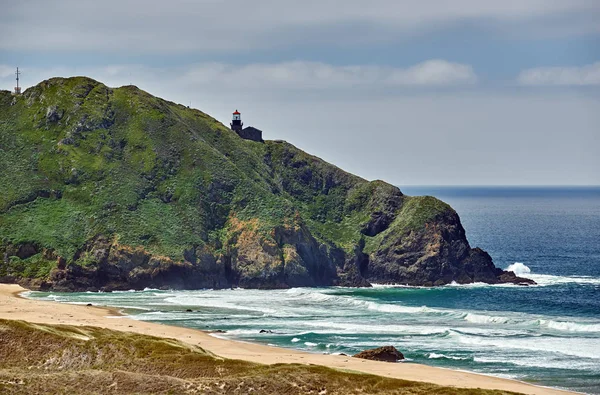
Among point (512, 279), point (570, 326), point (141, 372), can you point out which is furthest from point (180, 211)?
point (141, 372)

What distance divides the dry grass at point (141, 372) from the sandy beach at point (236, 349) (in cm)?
973

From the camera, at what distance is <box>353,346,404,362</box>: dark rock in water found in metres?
76.9

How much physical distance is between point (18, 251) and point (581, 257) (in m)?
102

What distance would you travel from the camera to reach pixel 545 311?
109 metres

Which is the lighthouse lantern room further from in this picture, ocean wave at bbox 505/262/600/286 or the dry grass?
the dry grass

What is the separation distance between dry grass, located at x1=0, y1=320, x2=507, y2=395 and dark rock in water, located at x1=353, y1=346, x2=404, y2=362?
17.2 metres

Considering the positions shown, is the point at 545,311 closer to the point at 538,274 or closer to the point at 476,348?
the point at 476,348

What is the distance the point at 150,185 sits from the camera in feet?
491

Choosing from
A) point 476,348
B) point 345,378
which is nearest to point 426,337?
point 476,348

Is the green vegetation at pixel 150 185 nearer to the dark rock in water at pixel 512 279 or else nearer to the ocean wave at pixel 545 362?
the dark rock in water at pixel 512 279

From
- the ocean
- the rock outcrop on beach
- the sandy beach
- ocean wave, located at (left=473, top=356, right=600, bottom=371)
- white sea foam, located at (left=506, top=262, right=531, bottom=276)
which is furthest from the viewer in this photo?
white sea foam, located at (left=506, top=262, right=531, bottom=276)

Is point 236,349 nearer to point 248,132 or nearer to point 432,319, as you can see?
point 432,319

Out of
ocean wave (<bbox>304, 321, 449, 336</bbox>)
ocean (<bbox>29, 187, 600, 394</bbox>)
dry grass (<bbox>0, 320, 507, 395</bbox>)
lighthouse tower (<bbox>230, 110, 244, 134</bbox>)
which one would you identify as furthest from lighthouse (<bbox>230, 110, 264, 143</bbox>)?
dry grass (<bbox>0, 320, 507, 395</bbox>)

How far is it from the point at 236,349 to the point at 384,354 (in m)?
12.7
